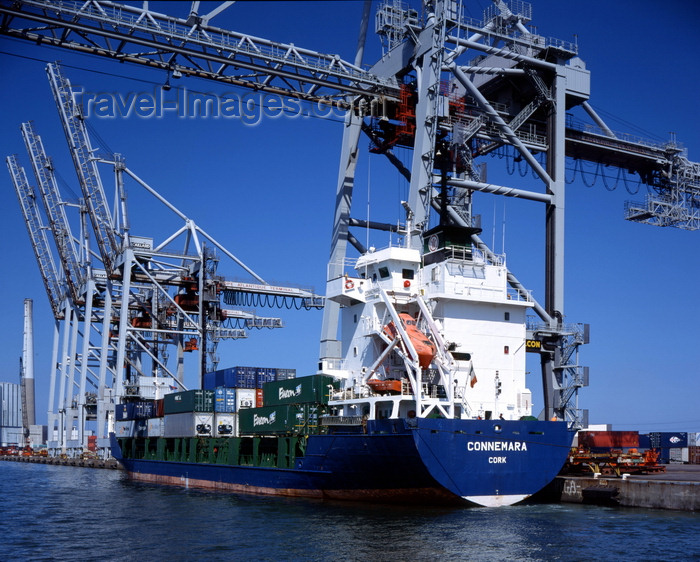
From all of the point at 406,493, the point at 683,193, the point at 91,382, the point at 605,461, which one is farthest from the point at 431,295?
the point at 91,382

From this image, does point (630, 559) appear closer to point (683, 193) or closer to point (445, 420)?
point (445, 420)

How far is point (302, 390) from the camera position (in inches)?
1312

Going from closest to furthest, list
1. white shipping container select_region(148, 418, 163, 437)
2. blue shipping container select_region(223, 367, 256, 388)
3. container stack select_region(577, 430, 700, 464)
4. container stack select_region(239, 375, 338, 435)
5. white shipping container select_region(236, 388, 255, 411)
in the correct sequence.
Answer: container stack select_region(239, 375, 338, 435) → container stack select_region(577, 430, 700, 464) → white shipping container select_region(236, 388, 255, 411) → blue shipping container select_region(223, 367, 256, 388) → white shipping container select_region(148, 418, 163, 437)

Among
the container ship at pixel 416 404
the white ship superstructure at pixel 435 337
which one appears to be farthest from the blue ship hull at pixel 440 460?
the white ship superstructure at pixel 435 337

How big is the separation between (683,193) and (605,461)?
21.8m

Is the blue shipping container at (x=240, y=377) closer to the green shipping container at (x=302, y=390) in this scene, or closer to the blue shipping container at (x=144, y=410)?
the green shipping container at (x=302, y=390)

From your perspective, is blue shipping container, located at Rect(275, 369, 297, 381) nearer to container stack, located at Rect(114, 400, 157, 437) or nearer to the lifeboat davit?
container stack, located at Rect(114, 400, 157, 437)

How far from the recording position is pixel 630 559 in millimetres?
19688

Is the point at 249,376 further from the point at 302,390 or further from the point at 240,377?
the point at 302,390

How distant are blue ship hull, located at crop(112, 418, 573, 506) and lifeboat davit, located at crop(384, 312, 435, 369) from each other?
2537mm

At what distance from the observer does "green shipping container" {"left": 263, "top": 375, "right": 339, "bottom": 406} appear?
106 ft

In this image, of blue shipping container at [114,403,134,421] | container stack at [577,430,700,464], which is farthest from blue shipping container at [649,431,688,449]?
blue shipping container at [114,403,134,421]

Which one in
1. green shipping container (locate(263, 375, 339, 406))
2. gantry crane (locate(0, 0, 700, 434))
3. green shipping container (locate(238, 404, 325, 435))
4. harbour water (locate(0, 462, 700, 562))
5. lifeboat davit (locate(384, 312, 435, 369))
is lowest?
harbour water (locate(0, 462, 700, 562))

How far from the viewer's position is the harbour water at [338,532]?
68.0 feet
